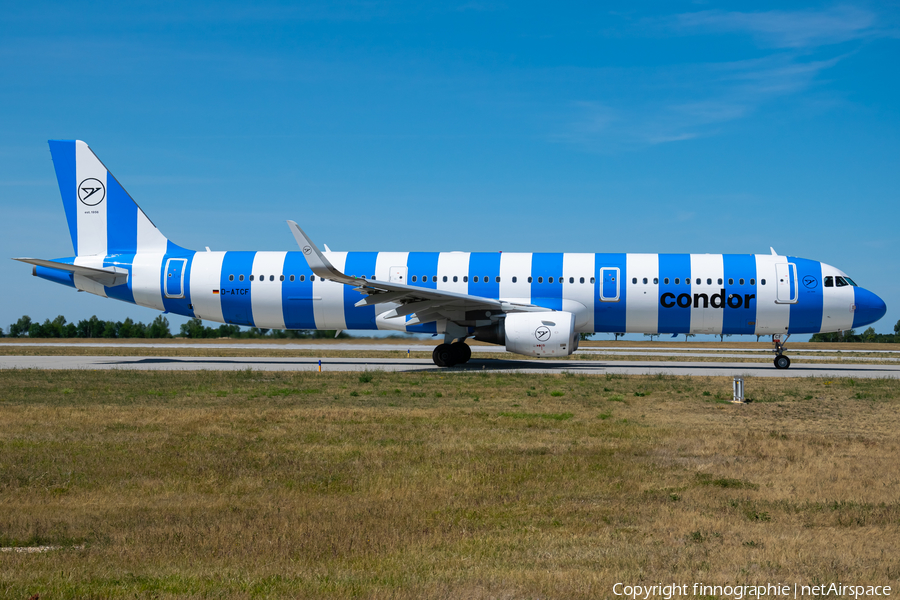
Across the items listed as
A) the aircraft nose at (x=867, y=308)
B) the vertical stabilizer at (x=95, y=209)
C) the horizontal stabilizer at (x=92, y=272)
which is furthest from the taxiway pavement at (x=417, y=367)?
the vertical stabilizer at (x=95, y=209)

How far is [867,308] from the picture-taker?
24.9 metres

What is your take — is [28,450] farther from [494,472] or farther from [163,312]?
[163,312]

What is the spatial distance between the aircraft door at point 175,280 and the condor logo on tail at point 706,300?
17.2 m

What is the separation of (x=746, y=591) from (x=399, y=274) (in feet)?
68.4

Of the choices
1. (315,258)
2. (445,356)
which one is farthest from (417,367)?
(315,258)

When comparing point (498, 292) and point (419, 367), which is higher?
point (498, 292)

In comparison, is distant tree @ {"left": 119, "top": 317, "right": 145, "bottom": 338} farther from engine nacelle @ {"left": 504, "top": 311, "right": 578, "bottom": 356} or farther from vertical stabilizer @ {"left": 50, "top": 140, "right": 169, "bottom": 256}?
engine nacelle @ {"left": 504, "top": 311, "right": 578, "bottom": 356}

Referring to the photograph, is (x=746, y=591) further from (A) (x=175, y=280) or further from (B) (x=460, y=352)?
(A) (x=175, y=280)

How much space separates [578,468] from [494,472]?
114 cm

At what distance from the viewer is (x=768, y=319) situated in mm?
24984

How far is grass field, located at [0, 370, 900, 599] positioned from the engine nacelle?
7.31 meters

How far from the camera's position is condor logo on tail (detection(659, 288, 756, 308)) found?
24734 millimetres

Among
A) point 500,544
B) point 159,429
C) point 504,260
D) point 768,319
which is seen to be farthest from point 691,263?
point 500,544

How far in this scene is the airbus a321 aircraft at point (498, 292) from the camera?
24594mm
